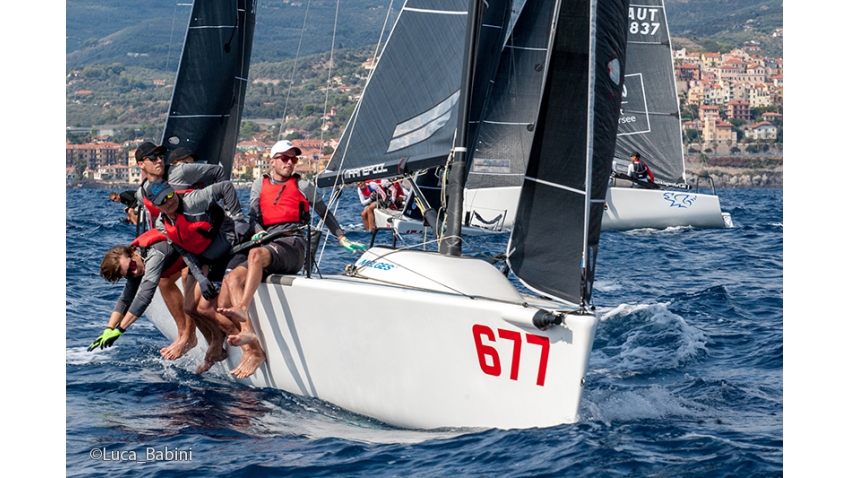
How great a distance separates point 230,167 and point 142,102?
7891 cm

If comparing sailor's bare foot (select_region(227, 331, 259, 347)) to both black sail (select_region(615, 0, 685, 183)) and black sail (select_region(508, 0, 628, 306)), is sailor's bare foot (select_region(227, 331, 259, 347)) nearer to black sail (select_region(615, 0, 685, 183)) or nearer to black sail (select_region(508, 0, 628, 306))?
black sail (select_region(508, 0, 628, 306))

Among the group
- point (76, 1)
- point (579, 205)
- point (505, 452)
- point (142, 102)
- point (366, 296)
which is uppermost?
point (76, 1)

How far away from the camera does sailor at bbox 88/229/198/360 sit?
5328 millimetres

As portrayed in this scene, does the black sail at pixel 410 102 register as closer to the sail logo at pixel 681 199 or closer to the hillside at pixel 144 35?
the sail logo at pixel 681 199

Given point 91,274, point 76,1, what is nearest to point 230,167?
point 91,274

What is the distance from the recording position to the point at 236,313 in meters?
5.33

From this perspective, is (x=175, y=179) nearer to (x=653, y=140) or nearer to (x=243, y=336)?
(x=243, y=336)

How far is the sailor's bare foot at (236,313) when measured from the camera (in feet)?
17.4

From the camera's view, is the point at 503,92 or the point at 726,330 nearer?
the point at 726,330

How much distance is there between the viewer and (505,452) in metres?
4.45

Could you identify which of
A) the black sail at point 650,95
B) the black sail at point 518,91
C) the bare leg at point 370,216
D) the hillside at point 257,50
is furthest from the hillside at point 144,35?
the black sail at point 518,91

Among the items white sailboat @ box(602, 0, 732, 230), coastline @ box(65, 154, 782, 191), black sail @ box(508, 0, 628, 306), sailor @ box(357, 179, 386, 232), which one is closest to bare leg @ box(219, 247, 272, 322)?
black sail @ box(508, 0, 628, 306)

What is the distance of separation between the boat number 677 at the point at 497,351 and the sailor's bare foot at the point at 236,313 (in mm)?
1354
